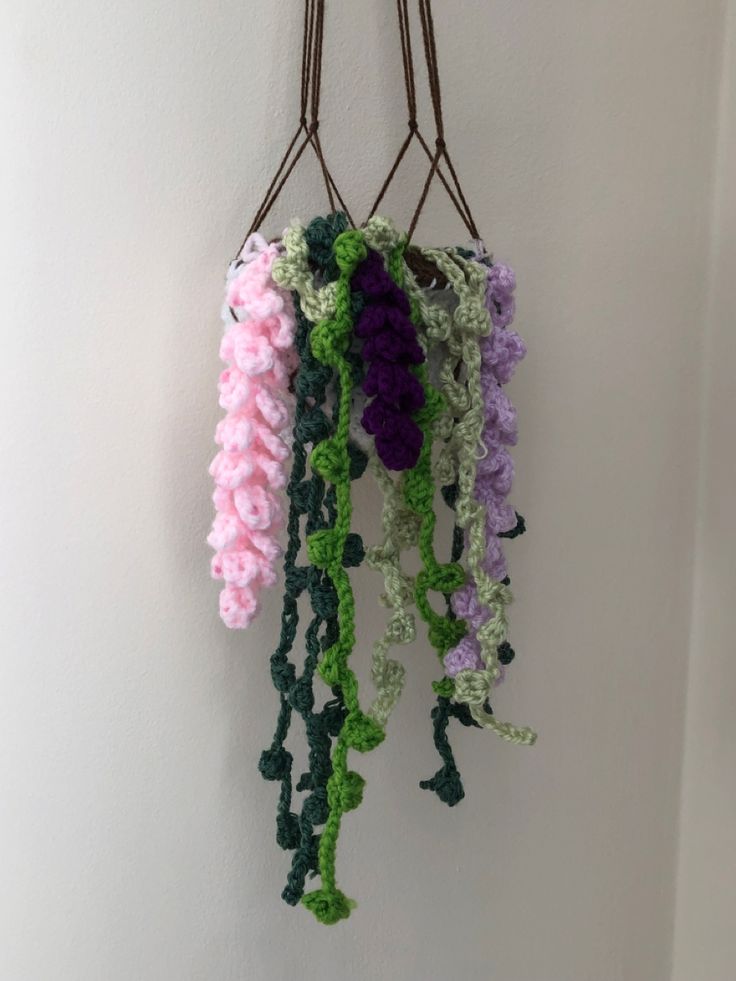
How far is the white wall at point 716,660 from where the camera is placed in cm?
91

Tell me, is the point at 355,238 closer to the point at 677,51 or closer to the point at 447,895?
the point at 677,51

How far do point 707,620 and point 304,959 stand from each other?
23.4 inches

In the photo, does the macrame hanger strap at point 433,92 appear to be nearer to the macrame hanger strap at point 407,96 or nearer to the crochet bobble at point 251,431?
the macrame hanger strap at point 407,96

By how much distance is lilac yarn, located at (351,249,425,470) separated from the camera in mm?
615

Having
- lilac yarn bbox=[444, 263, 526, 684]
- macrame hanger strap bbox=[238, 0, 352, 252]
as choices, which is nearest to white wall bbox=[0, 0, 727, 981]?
macrame hanger strap bbox=[238, 0, 352, 252]

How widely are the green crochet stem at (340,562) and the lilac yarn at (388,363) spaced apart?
0.01 metres

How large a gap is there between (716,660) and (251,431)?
2.12 feet

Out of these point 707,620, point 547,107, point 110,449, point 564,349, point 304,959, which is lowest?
point 304,959

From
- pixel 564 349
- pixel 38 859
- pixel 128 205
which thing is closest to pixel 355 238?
pixel 128 205

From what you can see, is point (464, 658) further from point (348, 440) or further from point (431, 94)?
point (431, 94)

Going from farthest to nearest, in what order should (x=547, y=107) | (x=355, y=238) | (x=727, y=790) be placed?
(x=727, y=790)
(x=547, y=107)
(x=355, y=238)

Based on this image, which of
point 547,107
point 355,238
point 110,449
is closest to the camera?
point 355,238

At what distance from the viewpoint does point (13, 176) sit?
0.67m

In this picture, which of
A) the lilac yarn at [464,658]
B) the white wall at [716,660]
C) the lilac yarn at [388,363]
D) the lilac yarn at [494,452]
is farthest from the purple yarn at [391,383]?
the white wall at [716,660]
